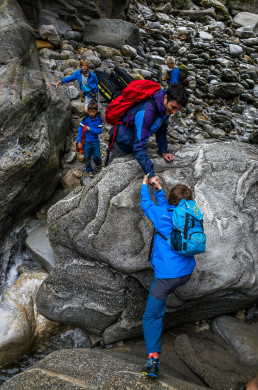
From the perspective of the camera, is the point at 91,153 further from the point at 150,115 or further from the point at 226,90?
the point at 226,90

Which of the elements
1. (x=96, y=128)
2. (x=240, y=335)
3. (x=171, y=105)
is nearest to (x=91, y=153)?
(x=96, y=128)

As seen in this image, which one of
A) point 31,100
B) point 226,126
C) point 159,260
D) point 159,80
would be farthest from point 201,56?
point 159,260

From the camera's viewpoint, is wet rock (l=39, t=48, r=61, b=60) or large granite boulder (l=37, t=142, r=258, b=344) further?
wet rock (l=39, t=48, r=61, b=60)

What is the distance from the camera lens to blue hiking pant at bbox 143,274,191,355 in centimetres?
422

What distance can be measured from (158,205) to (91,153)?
351 centimetres

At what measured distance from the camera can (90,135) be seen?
7172 mm

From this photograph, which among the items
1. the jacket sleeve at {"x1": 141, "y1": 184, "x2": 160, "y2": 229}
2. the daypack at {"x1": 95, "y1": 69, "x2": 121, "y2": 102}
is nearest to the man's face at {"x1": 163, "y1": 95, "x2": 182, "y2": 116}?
the jacket sleeve at {"x1": 141, "y1": 184, "x2": 160, "y2": 229}

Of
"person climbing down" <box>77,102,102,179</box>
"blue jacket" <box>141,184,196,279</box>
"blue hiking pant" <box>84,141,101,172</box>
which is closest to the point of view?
"blue jacket" <box>141,184,196,279</box>

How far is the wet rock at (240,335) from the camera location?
5156mm

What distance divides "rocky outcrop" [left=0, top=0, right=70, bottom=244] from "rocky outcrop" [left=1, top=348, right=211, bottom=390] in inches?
125

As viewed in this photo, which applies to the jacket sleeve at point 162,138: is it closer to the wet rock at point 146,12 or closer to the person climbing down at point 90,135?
the person climbing down at point 90,135

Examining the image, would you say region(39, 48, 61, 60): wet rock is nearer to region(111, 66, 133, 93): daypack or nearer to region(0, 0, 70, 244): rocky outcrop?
region(0, 0, 70, 244): rocky outcrop

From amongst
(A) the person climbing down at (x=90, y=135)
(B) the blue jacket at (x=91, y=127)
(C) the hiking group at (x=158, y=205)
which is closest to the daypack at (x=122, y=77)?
(A) the person climbing down at (x=90, y=135)

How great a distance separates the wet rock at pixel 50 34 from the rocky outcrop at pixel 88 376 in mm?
10451
